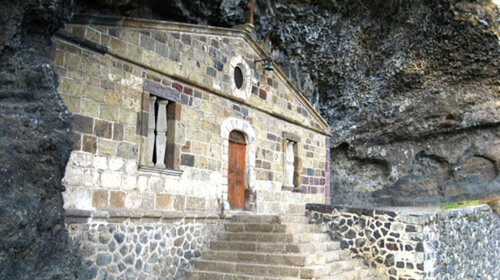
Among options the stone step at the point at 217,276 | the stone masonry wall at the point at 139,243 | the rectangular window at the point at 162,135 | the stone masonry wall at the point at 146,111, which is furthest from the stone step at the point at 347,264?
the rectangular window at the point at 162,135

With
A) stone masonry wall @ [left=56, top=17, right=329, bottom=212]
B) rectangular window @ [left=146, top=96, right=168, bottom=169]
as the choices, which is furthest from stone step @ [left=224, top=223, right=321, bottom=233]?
rectangular window @ [left=146, top=96, right=168, bottom=169]

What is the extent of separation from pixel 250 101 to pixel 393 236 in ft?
14.3

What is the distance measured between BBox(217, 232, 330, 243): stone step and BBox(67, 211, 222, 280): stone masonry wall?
36 cm

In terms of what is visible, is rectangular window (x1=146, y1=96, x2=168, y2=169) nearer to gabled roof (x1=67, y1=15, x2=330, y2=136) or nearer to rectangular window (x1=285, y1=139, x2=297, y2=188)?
gabled roof (x1=67, y1=15, x2=330, y2=136)

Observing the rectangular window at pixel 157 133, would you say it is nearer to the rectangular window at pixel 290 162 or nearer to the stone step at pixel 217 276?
the stone step at pixel 217 276

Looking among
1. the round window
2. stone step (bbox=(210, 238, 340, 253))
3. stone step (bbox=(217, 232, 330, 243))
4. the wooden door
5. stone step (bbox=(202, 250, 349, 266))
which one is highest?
the round window

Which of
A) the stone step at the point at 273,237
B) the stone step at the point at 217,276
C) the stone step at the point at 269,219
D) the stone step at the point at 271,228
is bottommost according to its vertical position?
the stone step at the point at 217,276

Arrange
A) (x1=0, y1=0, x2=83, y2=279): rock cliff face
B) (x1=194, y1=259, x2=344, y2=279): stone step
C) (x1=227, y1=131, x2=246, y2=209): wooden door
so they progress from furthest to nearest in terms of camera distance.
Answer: (x1=227, y1=131, x2=246, y2=209): wooden door, (x1=194, y1=259, x2=344, y2=279): stone step, (x1=0, y1=0, x2=83, y2=279): rock cliff face

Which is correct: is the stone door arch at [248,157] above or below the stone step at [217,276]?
above

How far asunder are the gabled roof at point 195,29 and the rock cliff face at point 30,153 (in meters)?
2.52

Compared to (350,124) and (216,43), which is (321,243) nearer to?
(216,43)

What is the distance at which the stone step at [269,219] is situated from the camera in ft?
28.7

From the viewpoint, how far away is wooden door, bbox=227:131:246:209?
10055 mm

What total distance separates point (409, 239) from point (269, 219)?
8.59ft
